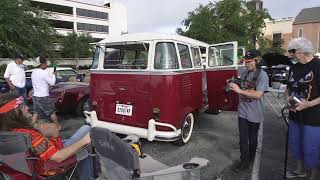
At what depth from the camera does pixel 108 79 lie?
22.9 feet

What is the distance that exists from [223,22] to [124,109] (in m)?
25.1

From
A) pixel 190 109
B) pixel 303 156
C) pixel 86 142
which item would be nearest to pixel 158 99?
pixel 190 109

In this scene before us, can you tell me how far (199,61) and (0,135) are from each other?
555cm

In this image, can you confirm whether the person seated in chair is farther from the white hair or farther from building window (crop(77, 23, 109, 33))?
building window (crop(77, 23, 109, 33))

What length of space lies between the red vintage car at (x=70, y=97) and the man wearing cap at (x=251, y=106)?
235 inches

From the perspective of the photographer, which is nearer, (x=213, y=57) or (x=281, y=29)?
(x=213, y=57)

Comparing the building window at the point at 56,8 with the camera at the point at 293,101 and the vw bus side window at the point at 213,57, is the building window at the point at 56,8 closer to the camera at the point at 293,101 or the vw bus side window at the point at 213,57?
the vw bus side window at the point at 213,57

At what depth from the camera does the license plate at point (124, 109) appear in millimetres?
6715

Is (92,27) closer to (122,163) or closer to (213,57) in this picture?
(213,57)

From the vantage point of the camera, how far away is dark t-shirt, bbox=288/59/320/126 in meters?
4.18

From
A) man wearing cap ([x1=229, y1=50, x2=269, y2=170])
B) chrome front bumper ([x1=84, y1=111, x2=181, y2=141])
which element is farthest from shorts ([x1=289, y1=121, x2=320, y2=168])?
chrome front bumper ([x1=84, y1=111, x2=181, y2=141])

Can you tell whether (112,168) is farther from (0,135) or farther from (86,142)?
(0,135)

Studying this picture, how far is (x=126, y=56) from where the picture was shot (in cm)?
737

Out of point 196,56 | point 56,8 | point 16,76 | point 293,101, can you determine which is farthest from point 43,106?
point 56,8
